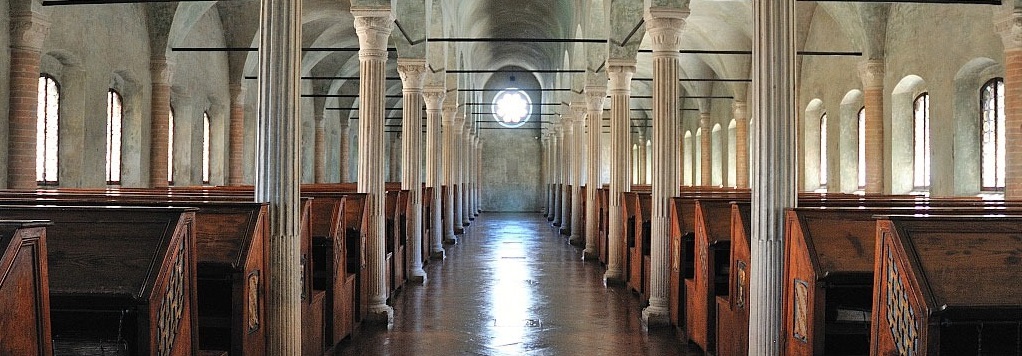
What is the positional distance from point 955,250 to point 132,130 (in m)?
16.3

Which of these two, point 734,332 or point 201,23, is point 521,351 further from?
point 201,23

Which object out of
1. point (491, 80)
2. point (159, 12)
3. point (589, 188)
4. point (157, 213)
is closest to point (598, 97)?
point (589, 188)

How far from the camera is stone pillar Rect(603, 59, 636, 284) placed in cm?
1162

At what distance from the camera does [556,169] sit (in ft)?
93.7

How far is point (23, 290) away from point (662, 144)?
266 inches

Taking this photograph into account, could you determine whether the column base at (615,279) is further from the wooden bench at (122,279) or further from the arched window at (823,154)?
the arched window at (823,154)

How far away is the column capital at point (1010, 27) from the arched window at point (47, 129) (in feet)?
50.3

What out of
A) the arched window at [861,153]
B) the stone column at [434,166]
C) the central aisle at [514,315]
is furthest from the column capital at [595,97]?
the arched window at [861,153]

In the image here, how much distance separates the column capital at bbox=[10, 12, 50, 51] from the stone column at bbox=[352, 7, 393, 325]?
228 inches

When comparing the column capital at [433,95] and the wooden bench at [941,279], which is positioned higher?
the column capital at [433,95]

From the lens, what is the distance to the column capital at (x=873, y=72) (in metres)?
15.6

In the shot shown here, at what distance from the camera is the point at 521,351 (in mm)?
6723

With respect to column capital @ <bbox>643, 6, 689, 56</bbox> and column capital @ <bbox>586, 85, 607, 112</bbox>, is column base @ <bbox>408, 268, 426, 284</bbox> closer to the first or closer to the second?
column capital @ <bbox>643, 6, 689, 56</bbox>

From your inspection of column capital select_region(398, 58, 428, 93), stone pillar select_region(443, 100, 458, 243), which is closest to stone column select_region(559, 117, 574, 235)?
stone pillar select_region(443, 100, 458, 243)
